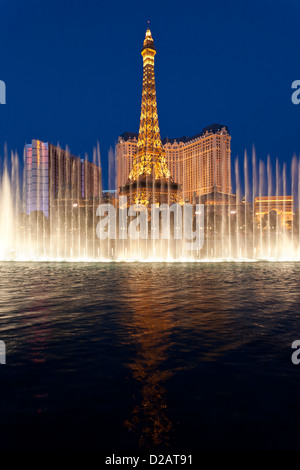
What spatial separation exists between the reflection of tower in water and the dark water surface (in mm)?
21

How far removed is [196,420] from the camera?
4.37 m

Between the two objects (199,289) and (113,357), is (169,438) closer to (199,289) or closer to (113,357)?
(113,357)

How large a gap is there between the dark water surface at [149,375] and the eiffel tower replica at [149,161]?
7141 centimetres

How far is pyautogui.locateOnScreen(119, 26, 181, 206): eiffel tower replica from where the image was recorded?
269ft

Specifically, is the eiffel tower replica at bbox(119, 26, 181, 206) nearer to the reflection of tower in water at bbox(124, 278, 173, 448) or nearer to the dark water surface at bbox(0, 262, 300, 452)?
the dark water surface at bbox(0, 262, 300, 452)

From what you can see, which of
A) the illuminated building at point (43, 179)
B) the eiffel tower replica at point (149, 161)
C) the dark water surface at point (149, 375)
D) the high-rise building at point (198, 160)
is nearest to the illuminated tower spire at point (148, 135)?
the eiffel tower replica at point (149, 161)

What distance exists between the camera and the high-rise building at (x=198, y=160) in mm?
144125

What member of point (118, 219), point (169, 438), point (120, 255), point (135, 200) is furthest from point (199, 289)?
point (135, 200)

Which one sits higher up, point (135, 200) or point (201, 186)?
point (201, 186)

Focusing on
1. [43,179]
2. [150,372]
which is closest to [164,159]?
[43,179]

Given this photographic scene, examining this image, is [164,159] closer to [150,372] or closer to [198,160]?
[198,160]

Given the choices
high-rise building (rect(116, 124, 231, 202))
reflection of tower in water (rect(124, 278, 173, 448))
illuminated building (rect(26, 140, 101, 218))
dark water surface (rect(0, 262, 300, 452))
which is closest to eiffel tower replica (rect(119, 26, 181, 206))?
illuminated building (rect(26, 140, 101, 218))

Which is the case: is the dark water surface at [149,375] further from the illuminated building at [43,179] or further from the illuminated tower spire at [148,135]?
the illuminated building at [43,179]
